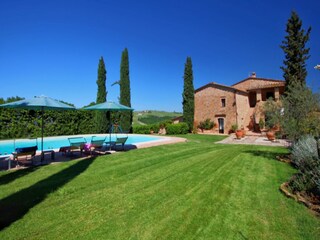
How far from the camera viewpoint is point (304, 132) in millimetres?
9781

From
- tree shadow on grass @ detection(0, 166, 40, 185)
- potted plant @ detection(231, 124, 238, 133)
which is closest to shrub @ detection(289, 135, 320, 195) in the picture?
tree shadow on grass @ detection(0, 166, 40, 185)

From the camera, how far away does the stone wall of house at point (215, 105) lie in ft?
91.9

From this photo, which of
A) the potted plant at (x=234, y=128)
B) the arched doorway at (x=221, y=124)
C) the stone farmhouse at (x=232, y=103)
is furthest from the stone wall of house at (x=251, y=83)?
the potted plant at (x=234, y=128)

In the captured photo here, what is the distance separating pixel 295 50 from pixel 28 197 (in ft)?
86.8

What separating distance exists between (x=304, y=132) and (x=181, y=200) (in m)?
7.81

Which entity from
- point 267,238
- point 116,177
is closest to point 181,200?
point 267,238

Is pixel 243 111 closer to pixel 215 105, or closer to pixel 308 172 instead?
pixel 215 105

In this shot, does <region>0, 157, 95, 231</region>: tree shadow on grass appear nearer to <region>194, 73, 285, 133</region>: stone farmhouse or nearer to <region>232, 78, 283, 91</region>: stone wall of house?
<region>194, 73, 285, 133</region>: stone farmhouse

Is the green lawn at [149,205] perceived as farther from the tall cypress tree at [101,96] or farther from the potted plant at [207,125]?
the potted plant at [207,125]

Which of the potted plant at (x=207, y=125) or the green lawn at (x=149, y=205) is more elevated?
the potted plant at (x=207, y=125)

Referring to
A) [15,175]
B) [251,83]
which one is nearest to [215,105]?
[251,83]

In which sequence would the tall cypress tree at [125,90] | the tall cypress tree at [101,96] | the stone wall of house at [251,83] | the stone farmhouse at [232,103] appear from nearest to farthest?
the tall cypress tree at [101,96] < the tall cypress tree at [125,90] < the stone farmhouse at [232,103] < the stone wall of house at [251,83]

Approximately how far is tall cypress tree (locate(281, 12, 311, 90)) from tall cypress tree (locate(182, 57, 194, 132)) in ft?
37.6

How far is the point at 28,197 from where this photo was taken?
17.5 feet
